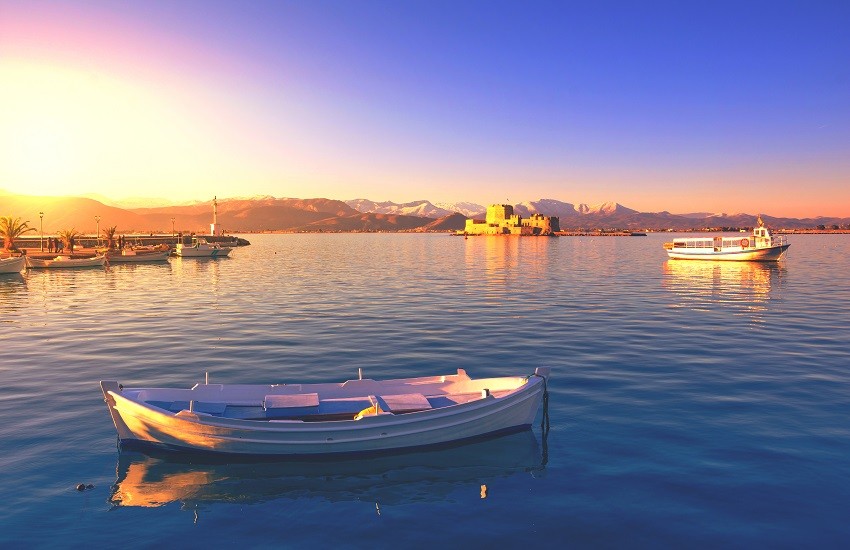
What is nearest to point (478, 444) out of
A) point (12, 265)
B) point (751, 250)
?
point (12, 265)

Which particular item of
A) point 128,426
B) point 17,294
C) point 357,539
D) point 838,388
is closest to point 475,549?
point 357,539

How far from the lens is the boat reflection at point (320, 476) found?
13.2 m

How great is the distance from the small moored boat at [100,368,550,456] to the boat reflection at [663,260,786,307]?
116 ft

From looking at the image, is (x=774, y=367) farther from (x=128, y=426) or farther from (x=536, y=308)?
(x=128, y=426)

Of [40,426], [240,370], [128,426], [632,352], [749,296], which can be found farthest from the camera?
[749,296]

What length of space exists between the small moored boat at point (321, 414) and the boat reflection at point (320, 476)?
1.33 ft

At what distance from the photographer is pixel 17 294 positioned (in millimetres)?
53562

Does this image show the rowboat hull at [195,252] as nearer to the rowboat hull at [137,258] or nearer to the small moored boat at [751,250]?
the rowboat hull at [137,258]

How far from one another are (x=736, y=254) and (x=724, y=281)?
103 feet

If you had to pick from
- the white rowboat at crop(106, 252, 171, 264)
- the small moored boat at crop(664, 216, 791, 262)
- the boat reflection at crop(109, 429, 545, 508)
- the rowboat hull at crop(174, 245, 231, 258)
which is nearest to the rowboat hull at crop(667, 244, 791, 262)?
the small moored boat at crop(664, 216, 791, 262)

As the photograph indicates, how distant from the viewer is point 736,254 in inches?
3597

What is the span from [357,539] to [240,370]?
48.9 ft

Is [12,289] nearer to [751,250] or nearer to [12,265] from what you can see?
[12,265]

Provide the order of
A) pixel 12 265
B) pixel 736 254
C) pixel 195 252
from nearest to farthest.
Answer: pixel 12 265
pixel 736 254
pixel 195 252
